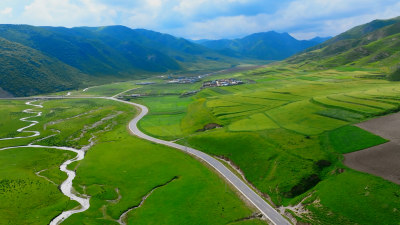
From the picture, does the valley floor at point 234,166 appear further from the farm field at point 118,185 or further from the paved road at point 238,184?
the paved road at point 238,184

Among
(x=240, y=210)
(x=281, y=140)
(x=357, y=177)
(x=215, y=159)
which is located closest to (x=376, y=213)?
(x=357, y=177)

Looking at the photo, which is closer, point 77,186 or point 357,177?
point 357,177

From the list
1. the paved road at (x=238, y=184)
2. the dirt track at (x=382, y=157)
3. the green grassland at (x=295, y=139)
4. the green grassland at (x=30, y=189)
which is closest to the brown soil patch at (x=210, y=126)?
the green grassland at (x=295, y=139)

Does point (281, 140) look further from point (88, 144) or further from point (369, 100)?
point (88, 144)

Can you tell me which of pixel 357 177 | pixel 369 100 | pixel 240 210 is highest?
pixel 369 100

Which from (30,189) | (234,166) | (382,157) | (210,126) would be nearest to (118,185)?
Answer: (30,189)

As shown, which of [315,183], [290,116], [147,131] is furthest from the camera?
[147,131]

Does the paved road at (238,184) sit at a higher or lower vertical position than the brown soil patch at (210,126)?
lower
